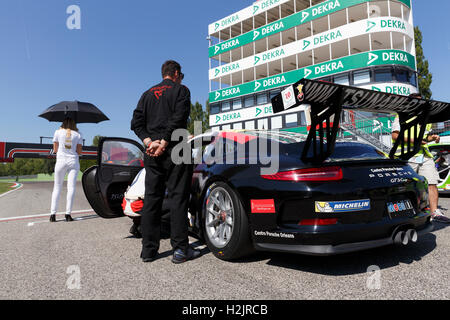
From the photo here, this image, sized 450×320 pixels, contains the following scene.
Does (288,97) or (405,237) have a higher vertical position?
(288,97)

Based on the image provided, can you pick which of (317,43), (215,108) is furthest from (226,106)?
(317,43)

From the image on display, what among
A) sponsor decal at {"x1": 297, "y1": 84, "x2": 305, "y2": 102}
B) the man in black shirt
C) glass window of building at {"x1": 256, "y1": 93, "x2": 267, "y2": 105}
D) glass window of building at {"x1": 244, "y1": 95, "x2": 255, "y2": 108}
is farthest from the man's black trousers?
glass window of building at {"x1": 244, "y1": 95, "x2": 255, "y2": 108}

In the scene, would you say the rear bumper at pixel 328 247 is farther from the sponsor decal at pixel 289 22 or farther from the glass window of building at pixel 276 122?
the sponsor decal at pixel 289 22

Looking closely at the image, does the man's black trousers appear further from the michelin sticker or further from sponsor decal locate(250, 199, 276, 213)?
the michelin sticker

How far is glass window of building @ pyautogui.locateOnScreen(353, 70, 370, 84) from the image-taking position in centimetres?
2181

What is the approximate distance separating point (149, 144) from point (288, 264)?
161cm

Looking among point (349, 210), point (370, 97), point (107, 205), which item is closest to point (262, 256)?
point (349, 210)

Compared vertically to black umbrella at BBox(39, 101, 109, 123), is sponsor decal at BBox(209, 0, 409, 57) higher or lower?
higher

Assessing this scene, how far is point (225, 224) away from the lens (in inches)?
106

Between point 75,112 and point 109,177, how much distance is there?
2862mm

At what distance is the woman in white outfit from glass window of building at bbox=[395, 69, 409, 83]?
2256 centimetres

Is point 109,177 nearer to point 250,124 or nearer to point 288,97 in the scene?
point 288,97

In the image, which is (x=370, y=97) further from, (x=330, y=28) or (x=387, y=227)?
(x=330, y=28)

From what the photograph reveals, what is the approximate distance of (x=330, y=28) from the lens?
26.0m
